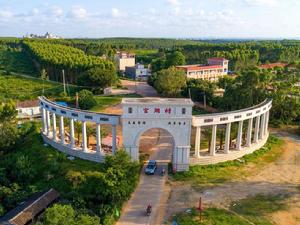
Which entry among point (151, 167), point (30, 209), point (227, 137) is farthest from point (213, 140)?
point (30, 209)

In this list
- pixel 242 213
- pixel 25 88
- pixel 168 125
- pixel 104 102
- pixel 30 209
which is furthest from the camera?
pixel 25 88

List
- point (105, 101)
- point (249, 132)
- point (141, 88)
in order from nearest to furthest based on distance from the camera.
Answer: point (249, 132) → point (105, 101) → point (141, 88)

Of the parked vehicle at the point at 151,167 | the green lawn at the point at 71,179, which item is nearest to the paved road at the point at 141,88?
the green lawn at the point at 71,179

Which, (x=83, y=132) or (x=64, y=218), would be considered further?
(x=83, y=132)

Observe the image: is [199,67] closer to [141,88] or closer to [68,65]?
[141,88]

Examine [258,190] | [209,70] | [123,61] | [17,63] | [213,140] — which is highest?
[123,61]

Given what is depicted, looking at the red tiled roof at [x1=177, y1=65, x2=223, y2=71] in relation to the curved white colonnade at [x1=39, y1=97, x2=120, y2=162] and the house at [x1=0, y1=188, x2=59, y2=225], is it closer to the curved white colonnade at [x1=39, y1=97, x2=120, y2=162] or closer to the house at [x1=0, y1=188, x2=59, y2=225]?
the curved white colonnade at [x1=39, y1=97, x2=120, y2=162]

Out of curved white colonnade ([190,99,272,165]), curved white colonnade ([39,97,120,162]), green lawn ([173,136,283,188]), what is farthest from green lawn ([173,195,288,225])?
curved white colonnade ([39,97,120,162])
